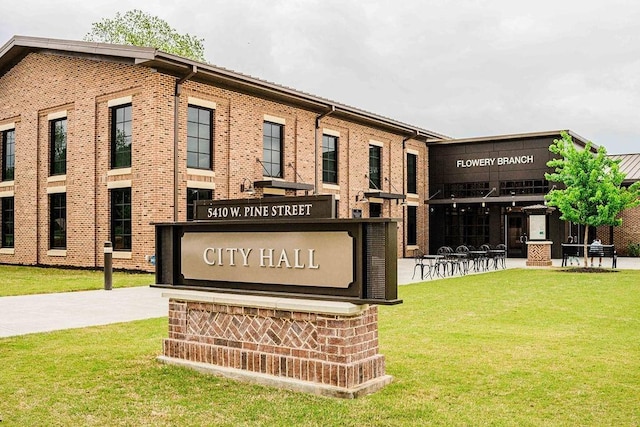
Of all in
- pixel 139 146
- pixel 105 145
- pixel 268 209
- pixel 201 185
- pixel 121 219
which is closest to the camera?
pixel 268 209

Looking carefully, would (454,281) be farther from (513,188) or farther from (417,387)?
(513,188)

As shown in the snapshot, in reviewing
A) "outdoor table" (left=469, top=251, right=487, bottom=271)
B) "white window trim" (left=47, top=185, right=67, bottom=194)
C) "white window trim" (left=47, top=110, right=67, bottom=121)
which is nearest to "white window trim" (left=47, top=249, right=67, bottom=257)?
"white window trim" (left=47, top=185, right=67, bottom=194)

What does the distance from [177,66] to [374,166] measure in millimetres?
13178

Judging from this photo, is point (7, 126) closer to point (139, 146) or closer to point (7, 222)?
point (7, 222)

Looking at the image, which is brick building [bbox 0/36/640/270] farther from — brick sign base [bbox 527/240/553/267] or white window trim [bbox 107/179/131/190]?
brick sign base [bbox 527/240/553/267]

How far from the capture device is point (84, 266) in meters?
21.1

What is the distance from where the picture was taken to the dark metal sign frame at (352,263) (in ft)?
17.1

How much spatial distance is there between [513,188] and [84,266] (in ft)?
66.9

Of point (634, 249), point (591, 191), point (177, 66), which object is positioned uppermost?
point (177, 66)

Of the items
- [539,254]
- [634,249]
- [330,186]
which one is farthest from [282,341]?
[634,249]

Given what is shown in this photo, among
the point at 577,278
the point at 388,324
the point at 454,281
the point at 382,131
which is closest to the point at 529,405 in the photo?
the point at 388,324

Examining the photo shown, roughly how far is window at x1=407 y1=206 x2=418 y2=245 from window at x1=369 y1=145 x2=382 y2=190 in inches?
123

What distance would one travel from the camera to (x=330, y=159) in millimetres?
27250

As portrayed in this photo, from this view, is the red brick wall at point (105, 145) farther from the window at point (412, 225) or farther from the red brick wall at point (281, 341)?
the red brick wall at point (281, 341)
